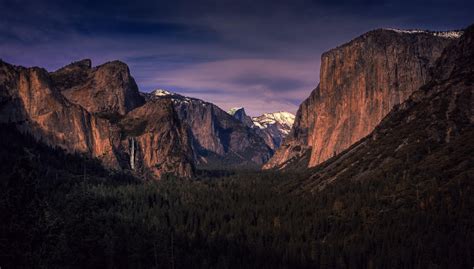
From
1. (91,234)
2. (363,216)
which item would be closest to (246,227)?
(363,216)

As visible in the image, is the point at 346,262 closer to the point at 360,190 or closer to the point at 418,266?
the point at 418,266

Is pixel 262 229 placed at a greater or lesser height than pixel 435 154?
lesser

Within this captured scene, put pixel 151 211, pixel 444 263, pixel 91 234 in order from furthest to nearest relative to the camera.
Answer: pixel 151 211, pixel 444 263, pixel 91 234

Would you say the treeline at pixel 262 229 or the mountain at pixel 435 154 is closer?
the treeline at pixel 262 229

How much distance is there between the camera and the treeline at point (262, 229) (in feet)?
128

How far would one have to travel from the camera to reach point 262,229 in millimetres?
140000

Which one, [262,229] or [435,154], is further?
[435,154]

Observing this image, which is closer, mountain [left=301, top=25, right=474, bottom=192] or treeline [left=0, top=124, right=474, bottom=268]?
treeline [left=0, top=124, right=474, bottom=268]

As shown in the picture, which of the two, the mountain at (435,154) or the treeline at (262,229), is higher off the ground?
the mountain at (435,154)

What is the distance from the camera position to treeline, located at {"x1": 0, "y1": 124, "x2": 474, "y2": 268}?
128ft

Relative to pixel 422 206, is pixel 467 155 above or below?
above

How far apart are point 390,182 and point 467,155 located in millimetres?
25000

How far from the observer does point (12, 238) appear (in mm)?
37156

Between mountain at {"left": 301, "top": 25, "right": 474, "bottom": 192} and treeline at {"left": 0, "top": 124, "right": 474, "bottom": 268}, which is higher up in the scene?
mountain at {"left": 301, "top": 25, "right": 474, "bottom": 192}
